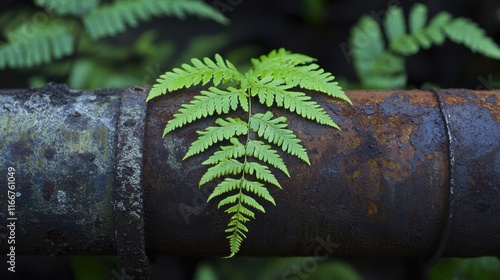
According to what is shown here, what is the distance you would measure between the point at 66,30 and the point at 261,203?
2.15 meters

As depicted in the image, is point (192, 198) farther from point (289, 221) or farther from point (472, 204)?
point (472, 204)

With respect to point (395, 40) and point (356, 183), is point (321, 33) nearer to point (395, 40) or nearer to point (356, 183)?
point (395, 40)

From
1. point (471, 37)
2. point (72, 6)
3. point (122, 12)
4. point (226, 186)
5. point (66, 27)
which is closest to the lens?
point (226, 186)

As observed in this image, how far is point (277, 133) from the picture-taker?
6.34 feet

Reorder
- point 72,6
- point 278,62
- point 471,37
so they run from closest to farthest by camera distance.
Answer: point 278,62
point 471,37
point 72,6

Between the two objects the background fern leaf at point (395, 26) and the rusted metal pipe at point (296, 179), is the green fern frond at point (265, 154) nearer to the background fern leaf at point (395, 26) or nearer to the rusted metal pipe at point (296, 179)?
the rusted metal pipe at point (296, 179)

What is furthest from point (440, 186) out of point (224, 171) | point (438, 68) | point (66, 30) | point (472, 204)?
point (438, 68)

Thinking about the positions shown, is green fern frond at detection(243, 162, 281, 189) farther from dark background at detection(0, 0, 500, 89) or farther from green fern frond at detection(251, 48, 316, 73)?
dark background at detection(0, 0, 500, 89)

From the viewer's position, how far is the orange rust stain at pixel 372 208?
1.98 m

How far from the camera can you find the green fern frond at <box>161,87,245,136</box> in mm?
1938

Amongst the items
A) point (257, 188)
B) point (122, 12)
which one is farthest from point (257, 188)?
point (122, 12)

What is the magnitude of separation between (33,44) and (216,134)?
1.98 metres

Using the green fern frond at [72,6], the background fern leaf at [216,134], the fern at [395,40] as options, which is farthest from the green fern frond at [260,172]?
the green fern frond at [72,6]

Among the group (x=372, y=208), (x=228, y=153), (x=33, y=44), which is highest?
(x=33, y=44)
